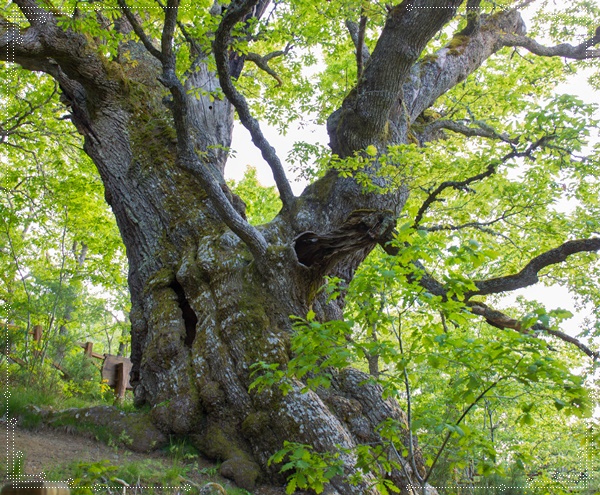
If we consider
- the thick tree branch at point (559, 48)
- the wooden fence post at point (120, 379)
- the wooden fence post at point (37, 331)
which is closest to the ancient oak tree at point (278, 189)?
the thick tree branch at point (559, 48)

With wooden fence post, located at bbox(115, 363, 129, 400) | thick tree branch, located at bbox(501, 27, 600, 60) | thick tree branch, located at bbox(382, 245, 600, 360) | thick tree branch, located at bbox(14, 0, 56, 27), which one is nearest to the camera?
thick tree branch, located at bbox(382, 245, 600, 360)

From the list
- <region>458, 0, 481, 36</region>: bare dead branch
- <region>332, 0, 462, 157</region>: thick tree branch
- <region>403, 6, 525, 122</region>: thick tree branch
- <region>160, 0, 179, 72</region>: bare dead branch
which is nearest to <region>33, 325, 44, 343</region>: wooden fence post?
<region>160, 0, 179, 72</region>: bare dead branch

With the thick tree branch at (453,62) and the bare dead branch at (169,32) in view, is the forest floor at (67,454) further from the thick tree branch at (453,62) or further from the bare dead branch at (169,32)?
the thick tree branch at (453,62)

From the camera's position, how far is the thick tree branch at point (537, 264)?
5.01 m

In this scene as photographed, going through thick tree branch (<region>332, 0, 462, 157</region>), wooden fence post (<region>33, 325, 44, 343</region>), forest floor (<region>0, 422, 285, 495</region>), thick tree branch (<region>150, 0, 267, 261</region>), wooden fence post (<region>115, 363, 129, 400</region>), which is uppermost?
thick tree branch (<region>332, 0, 462, 157</region>)

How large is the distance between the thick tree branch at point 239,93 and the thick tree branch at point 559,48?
5.58 m

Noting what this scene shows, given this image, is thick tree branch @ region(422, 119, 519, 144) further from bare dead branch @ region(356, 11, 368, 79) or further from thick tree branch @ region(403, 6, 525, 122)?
bare dead branch @ region(356, 11, 368, 79)

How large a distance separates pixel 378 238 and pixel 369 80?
224 centimetres

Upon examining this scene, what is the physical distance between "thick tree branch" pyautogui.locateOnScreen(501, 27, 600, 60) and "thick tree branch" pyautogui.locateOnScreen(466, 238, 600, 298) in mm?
4814

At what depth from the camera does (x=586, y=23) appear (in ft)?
26.4

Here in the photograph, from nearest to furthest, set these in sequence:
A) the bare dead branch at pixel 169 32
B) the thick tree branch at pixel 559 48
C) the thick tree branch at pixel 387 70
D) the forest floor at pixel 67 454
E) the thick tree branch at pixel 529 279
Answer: the forest floor at pixel 67 454
the bare dead branch at pixel 169 32
the thick tree branch at pixel 529 279
the thick tree branch at pixel 387 70
the thick tree branch at pixel 559 48

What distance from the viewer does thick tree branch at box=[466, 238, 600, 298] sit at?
5.01 m

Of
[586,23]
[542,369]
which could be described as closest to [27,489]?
[542,369]

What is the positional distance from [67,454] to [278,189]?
3.83 m
